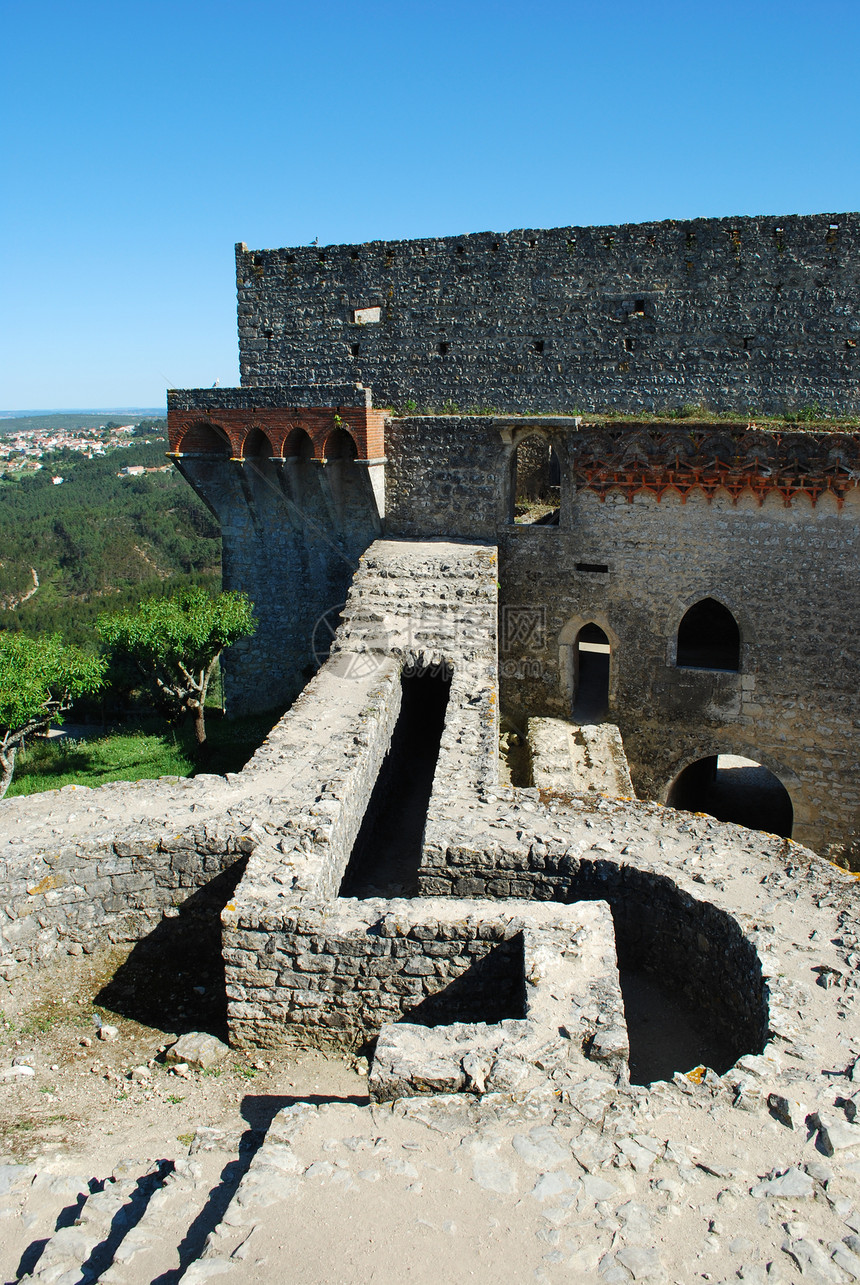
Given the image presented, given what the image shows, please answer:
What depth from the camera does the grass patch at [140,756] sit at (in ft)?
41.1

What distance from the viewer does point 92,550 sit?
2547 inches

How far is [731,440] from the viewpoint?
11.9m

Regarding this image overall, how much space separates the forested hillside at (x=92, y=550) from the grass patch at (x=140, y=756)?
25081 mm

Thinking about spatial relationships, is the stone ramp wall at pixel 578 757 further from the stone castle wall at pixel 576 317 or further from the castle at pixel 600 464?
the stone castle wall at pixel 576 317

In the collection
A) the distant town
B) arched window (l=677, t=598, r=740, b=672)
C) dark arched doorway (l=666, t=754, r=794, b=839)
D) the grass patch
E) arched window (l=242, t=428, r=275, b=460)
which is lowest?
dark arched doorway (l=666, t=754, r=794, b=839)

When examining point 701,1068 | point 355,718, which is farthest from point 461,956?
point 355,718

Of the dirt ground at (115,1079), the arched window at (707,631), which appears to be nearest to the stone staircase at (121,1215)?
the dirt ground at (115,1079)

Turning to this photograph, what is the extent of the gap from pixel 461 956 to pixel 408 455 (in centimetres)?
899

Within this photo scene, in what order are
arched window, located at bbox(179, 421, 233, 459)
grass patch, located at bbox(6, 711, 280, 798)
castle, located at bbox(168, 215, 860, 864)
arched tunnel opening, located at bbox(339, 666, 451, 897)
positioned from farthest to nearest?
arched window, located at bbox(179, 421, 233, 459)
grass patch, located at bbox(6, 711, 280, 798)
castle, located at bbox(168, 215, 860, 864)
arched tunnel opening, located at bbox(339, 666, 451, 897)

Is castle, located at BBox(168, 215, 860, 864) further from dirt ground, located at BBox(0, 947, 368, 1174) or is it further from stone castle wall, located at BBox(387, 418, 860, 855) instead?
dirt ground, located at BBox(0, 947, 368, 1174)

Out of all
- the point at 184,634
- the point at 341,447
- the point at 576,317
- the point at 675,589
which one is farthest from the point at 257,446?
the point at 675,589

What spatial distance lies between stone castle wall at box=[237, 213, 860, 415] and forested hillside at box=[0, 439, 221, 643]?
25.9 metres

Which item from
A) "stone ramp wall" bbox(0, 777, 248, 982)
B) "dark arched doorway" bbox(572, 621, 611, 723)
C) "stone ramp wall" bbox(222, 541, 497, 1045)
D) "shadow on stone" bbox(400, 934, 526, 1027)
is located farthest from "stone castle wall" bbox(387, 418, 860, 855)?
"shadow on stone" bbox(400, 934, 526, 1027)

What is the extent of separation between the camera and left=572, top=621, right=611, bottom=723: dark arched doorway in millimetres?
13492
